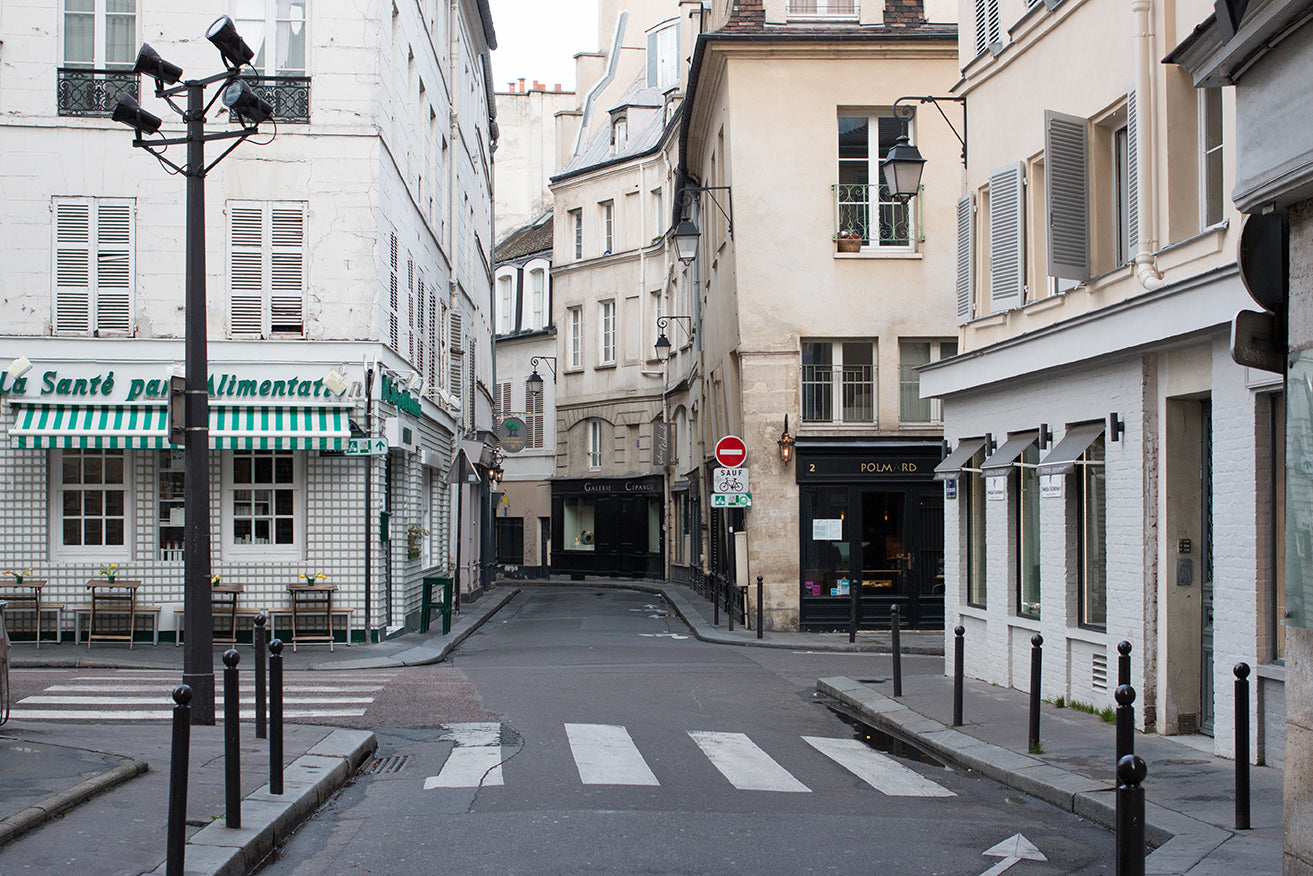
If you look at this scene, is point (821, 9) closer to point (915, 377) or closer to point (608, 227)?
point (915, 377)

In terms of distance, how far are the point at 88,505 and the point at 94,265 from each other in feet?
10.7

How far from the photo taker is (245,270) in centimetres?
1909

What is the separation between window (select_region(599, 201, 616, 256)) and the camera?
46688 millimetres

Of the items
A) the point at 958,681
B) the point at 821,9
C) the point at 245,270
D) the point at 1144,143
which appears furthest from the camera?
the point at 821,9

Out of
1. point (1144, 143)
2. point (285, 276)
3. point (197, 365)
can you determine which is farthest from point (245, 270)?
point (1144, 143)

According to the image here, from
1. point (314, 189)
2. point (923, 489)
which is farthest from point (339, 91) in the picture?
point (923, 489)

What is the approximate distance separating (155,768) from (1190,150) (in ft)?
Answer: 29.9

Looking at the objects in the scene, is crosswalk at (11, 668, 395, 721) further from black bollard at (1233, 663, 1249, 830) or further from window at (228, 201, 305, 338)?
black bollard at (1233, 663, 1249, 830)

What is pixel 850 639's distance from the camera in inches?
838

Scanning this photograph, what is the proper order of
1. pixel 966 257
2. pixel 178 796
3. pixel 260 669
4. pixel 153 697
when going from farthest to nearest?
1. pixel 966 257
2. pixel 153 697
3. pixel 260 669
4. pixel 178 796

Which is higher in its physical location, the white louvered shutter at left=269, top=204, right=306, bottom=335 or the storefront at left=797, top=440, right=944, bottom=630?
the white louvered shutter at left=269, top=204, right=306, bottom=335

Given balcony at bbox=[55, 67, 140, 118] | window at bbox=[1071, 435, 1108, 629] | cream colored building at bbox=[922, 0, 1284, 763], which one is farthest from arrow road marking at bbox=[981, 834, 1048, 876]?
balcony at bbox=[55, 67, 140, 118]

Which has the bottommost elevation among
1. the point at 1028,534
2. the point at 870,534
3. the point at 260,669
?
the point at 260,669

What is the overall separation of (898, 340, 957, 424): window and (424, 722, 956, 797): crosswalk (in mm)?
12526
